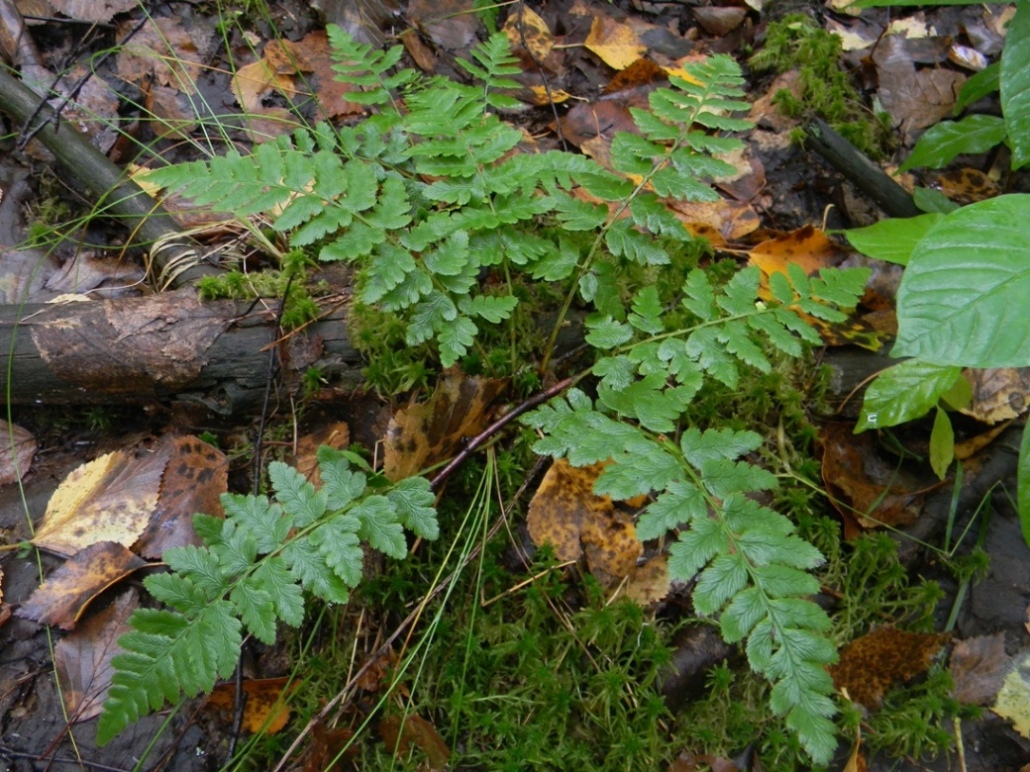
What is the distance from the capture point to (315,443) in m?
2.42

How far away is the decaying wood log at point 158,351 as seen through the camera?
228cm

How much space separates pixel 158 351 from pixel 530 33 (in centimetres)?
262

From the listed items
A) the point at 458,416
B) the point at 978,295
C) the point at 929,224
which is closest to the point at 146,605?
the point at 458,416

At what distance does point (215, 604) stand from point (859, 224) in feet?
9.77

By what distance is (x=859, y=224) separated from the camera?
122 inches

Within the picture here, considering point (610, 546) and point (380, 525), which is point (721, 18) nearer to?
point (610, 546)

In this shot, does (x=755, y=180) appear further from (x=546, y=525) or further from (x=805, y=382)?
(x=546, y=525)

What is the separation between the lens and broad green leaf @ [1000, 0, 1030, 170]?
2242 millimetres

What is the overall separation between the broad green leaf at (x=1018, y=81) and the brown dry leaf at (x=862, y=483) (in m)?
1.10

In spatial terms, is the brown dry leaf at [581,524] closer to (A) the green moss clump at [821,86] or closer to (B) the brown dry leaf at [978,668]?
(B) the brown dry leaf at [978,668]

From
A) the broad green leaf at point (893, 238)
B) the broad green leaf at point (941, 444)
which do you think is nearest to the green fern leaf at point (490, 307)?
the broad green leaf at point (893, 238)

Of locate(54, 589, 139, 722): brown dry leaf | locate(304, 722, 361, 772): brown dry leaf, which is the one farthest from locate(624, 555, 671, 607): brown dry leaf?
locate(54, 589, 139, 722): brown dry leaf

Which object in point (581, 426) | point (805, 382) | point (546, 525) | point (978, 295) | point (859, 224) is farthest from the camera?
point (859, 224)

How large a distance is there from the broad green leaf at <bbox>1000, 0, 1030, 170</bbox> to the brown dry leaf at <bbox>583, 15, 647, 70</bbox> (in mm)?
1774
